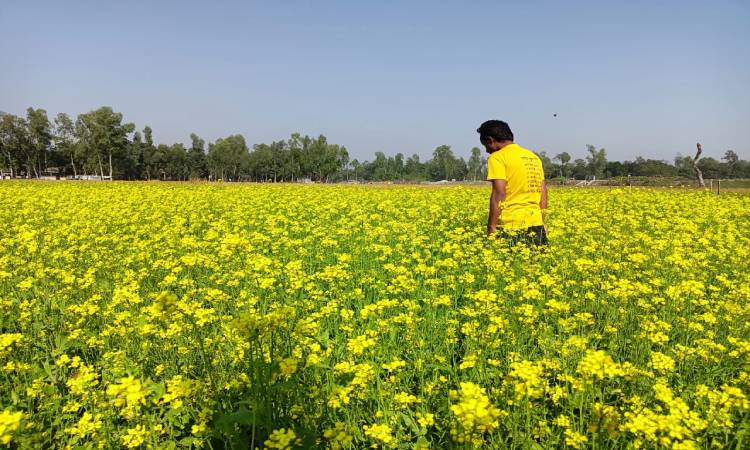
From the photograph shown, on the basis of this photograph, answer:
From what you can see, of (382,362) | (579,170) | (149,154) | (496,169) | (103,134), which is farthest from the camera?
(579,170)

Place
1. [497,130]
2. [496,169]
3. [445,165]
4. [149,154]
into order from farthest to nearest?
→ [445,165]
[149,154]
[497,130]
[496,169]

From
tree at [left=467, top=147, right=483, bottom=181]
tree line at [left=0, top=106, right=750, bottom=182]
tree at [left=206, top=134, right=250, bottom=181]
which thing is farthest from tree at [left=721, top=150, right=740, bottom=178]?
tree at [left=206, top=134, right=250, bottom=181]

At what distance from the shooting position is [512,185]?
6.24 meters

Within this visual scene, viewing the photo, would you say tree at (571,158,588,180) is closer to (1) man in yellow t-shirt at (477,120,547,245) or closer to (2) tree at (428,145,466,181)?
(2) tree at (428,145,466,181)

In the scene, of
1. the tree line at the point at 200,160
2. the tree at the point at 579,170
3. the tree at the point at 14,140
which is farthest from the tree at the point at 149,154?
the tree at the point at 579,170

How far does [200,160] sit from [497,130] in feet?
359

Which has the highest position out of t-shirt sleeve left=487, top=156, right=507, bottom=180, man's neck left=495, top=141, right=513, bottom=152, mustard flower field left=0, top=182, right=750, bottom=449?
man's neck left=495, top=141, right=513, bottom=152

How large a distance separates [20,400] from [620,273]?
6.05 meters

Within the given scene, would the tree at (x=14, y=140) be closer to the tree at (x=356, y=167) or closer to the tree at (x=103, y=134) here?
the tree at (x=103, y=134)

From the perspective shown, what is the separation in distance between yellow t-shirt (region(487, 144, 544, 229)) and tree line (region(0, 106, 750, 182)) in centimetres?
8027

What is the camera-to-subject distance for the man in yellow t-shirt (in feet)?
20.2

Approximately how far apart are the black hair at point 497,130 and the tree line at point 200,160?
263 feet

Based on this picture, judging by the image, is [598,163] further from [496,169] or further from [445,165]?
[496,169]

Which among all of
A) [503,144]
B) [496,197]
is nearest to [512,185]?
[496,197]
